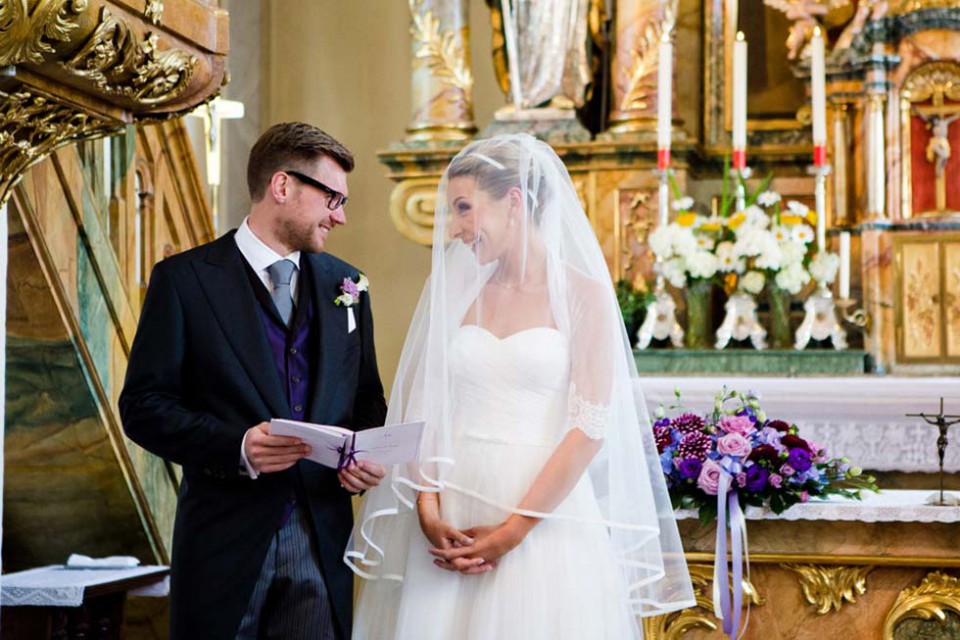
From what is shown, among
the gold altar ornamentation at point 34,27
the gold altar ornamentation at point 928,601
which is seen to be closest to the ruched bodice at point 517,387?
the gold altar ornamentation at point 34,27

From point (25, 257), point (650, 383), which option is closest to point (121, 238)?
point (25, 257)

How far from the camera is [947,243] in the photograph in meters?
7.01

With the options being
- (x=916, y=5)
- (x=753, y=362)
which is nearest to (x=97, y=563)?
(x=753, y=362)

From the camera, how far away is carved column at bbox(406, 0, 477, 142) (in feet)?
25.8

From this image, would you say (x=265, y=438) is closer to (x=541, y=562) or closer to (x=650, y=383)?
(x=541, y=562)

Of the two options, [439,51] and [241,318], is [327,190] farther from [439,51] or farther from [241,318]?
[439,51]

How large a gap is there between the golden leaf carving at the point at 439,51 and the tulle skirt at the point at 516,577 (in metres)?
4.33

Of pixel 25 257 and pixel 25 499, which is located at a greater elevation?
pixel 25 257

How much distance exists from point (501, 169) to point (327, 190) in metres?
0.47

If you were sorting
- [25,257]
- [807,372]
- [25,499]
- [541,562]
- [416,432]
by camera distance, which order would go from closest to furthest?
[416,432] → [541,562] → [25,257] → [25,499] → [807,372]

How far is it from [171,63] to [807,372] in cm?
375

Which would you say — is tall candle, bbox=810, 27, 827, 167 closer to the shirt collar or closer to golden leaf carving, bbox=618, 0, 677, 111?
golden leaf carving, bbox=618, 0, 677, 111

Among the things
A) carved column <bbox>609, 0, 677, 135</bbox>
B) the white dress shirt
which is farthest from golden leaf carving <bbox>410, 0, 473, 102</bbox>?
the white dress shirt

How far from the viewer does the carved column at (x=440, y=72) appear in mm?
7852
